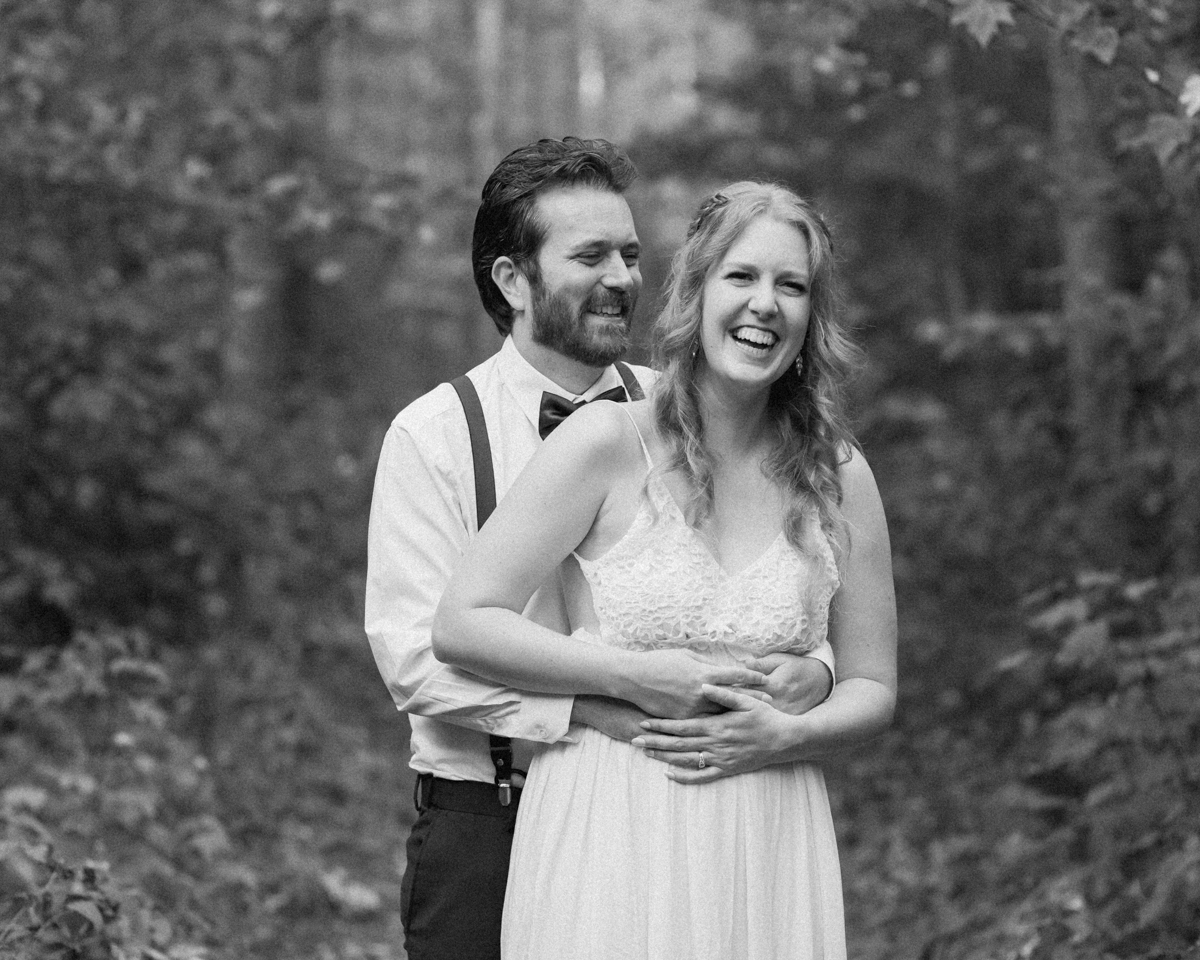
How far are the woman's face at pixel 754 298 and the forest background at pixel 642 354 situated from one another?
32cm

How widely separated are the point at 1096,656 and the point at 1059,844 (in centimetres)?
113

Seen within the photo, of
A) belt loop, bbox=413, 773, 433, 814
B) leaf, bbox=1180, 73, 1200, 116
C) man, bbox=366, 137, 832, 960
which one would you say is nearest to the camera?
man, bbox=366, 137, 832, 960

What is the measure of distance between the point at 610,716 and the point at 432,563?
514mm

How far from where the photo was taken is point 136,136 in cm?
690

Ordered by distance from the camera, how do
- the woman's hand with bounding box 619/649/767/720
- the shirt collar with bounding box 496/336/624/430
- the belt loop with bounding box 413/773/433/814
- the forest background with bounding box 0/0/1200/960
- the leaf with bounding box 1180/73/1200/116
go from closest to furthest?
the woman's hand with bounding box 619/649/767/720 < the belt loop with bounding box 413/773/433/814 < the shirt collar with bounding box 496/336/624/430 < the leaf with bounding box 1180/73/1200/116 < the forest background with bounding box 0/0/1200/960

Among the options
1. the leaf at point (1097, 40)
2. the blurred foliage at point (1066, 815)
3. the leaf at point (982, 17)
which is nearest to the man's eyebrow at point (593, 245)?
the leaf at point (982, 17)

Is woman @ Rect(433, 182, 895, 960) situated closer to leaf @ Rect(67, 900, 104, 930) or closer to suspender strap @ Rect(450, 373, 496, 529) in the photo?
suspender strap @ Rect(450, 373, 496, 529)

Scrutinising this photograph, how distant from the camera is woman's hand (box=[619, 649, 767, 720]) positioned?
104 inches

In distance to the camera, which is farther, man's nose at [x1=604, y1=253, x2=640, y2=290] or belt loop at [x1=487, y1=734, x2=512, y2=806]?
man's nose at [x1=604, y1=253, x2=640, y2=290]

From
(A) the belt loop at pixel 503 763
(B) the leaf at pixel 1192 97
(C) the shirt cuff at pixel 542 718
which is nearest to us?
(C) the shirt cuff at pixel 542 718

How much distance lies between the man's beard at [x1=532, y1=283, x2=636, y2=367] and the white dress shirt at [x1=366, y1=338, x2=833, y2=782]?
6.8 inches

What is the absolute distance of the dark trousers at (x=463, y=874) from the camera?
3027mm

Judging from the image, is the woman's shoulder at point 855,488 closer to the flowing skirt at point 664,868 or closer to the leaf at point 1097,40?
the flowing skirt at point 664,868

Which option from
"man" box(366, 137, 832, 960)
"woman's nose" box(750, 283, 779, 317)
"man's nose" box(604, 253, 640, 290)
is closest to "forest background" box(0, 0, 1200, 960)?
"woman's nose" box(750, 283, 779, 317)
